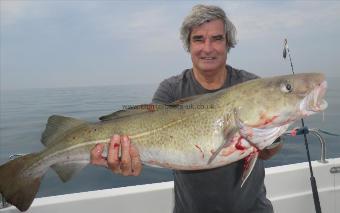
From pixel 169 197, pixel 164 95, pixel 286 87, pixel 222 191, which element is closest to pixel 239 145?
pixel 286 87

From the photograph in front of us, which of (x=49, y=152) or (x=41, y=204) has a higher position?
(x=49, y=152)

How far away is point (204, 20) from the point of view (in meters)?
3.73

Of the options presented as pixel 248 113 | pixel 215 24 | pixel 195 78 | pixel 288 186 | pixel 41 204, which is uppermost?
pixel 215 24

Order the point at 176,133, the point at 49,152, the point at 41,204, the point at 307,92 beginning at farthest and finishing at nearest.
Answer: the point at 41,204 < the point at 49,152 < the point at 176,133 < the point at 307,92

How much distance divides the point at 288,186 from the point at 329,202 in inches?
27.7

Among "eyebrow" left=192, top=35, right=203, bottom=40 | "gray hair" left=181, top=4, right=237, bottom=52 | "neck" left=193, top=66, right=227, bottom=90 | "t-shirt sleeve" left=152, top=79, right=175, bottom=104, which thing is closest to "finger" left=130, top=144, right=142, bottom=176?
"t-shirt sleeve" left=152, top=79, right=175, bottom=104

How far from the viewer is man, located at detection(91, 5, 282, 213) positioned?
334 centimetres

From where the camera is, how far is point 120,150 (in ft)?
Result: 10.6

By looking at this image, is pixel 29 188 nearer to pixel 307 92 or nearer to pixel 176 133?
pixel 176 133

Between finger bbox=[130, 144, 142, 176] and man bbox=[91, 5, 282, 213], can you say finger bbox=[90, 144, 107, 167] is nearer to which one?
man bbox=[91, 5, 282, 213]

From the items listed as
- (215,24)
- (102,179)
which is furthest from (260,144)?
(102,179)

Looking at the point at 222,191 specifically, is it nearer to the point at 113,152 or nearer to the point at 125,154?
the point at 125,154

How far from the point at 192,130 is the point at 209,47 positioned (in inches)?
42.5

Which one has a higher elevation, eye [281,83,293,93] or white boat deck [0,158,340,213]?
eye [281,83,293,93]
